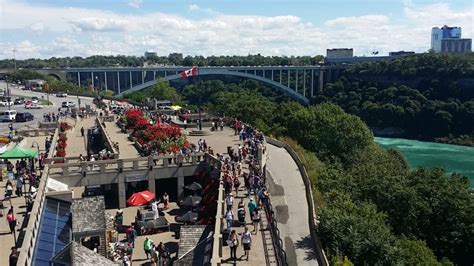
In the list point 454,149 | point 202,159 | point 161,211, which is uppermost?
point 202,159

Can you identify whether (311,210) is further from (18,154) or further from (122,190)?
(18,154)

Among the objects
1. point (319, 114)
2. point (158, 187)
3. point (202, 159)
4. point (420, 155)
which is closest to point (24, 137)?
point (158, 187)

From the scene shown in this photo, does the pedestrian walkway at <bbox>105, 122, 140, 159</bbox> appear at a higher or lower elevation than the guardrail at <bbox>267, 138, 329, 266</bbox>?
higher

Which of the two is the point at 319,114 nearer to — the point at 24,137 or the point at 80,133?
the point at 80,133

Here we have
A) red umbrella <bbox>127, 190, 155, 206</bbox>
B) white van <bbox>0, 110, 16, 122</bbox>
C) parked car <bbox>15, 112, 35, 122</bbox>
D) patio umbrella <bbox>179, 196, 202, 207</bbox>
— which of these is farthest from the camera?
white van <bbox>0, 110, 16, 122</bbox>

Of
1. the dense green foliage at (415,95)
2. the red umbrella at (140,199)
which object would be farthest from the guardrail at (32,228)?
the dense green foliage at (415,95)

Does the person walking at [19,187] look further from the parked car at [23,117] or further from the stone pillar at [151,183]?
the parked car at [23,117]

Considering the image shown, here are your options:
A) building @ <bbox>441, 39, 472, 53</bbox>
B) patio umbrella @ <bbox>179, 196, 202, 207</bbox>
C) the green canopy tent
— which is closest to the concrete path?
patio umbrella @ <bbox>179, 196, 202, 207</bbox>

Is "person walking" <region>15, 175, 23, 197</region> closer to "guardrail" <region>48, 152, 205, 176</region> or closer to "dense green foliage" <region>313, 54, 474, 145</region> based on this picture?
"guardrail" <region>48, 152, 205, 176</region>
